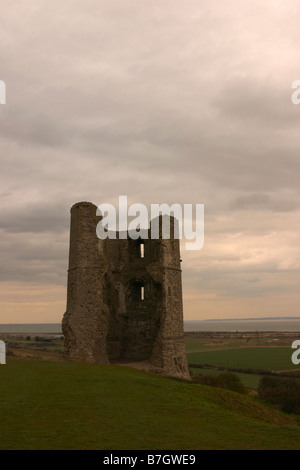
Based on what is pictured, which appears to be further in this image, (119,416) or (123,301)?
(123,301)

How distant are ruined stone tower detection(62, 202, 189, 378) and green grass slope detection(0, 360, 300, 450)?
25.4ft

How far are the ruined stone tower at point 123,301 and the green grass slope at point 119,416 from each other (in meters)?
7.75

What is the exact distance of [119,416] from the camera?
10984 millimetres

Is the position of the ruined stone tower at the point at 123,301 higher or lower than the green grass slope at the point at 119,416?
higher

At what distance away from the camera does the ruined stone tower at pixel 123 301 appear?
997 inches

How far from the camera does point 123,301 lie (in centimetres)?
A: 3033

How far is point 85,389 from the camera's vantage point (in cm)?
1432

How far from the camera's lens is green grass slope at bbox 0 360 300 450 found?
8711 mm

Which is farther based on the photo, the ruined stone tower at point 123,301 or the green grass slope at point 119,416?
the ruined stone tower at point 123,301

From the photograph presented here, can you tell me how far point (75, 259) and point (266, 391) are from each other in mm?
13737

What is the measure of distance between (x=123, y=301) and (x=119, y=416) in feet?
Result: 63.6

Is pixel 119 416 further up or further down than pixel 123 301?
further down

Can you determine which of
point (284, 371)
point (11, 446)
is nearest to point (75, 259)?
point (11, 446)
